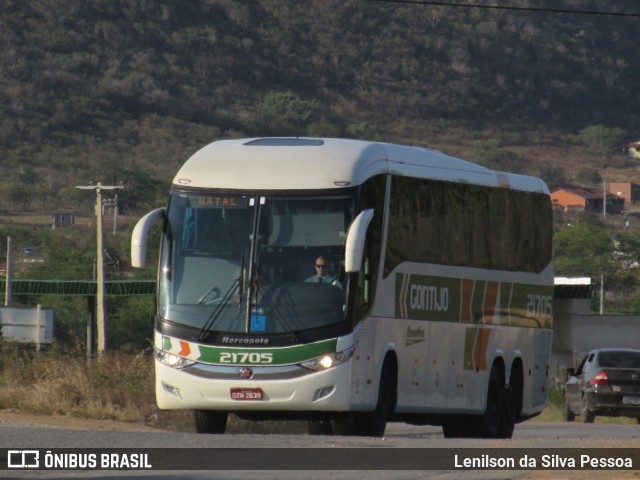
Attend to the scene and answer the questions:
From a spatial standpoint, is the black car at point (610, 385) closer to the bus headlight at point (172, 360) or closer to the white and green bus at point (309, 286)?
the white and green bus at point (309, 286)

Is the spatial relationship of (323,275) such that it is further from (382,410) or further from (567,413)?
(567,413)

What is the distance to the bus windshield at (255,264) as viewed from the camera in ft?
58.4

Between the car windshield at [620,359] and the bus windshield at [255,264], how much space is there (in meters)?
13.3

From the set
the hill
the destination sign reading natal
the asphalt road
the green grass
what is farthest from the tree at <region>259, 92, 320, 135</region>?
the asphalt road

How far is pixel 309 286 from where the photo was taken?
17.9m

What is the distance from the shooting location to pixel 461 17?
197 metres

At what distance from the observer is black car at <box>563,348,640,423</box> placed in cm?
2931

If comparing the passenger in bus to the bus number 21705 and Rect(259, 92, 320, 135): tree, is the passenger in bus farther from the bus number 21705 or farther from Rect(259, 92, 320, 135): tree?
Rect(259, 92, 320, 135): tree

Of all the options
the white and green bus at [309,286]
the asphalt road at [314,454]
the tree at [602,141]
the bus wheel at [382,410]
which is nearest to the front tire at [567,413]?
the white and green bus at [309,286]

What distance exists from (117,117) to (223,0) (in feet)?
117

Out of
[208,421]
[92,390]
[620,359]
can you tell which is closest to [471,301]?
[208,421]

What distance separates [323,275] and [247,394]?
5.15 ft

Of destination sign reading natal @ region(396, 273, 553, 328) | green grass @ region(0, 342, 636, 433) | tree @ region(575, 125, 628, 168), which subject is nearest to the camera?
destination sign reading natal @ region(396, 273, 553, 328)

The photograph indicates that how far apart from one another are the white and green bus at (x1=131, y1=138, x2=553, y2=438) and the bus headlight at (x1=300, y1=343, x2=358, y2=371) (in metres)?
0.02
